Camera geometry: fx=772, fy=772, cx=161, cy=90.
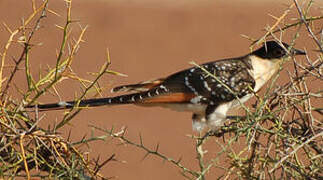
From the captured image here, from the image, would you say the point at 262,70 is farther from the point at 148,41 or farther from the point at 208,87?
the point at 148,41

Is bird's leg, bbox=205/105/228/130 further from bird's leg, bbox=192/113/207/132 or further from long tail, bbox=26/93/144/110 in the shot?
long tail, bbox=26/93/144/110

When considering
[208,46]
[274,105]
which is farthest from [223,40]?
[274,105]

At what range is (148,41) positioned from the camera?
1753cm

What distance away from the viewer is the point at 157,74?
1600 centimetres

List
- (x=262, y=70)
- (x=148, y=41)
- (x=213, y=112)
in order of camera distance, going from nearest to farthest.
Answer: (x=213, y=112)
(x=262, y=70)
(x=148, y=41)

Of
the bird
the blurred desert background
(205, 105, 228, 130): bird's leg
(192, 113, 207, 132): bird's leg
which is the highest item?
the bird

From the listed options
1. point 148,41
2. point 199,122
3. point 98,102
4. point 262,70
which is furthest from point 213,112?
point 148,41

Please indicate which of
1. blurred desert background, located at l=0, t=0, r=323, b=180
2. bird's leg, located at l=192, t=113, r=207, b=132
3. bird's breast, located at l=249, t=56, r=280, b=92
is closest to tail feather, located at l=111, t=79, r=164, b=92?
bird's leg, located at l=192, t=113, r=207, b=132

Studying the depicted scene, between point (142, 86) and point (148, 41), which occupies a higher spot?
point (142, 86)

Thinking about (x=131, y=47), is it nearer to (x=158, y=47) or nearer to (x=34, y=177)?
(x=158, y=47)

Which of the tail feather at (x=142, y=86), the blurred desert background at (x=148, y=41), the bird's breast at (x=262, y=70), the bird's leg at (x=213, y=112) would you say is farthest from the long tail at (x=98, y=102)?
the blurred desert background at (x=148, y=41)

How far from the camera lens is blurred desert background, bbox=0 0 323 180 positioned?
14.5 metres

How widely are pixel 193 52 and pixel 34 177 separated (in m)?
14.5

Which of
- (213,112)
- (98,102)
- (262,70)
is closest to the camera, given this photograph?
(98,102)
